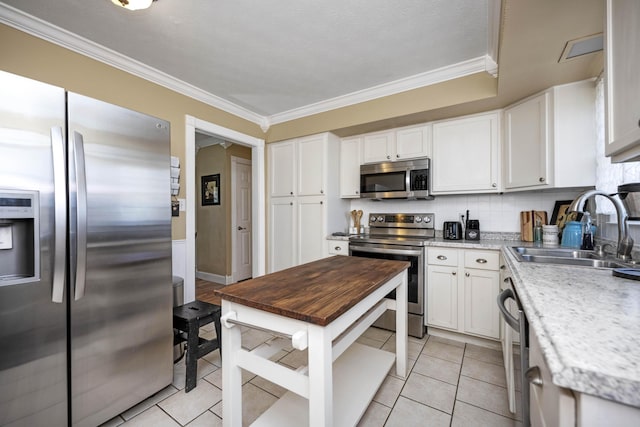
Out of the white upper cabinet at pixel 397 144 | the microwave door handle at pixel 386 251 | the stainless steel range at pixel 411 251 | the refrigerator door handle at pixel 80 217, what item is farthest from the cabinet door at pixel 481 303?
the refrigerator door handle at pixel 80 217

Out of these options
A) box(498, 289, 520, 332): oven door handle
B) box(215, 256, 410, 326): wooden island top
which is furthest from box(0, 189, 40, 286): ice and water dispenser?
box(498, 289, 520, 332): oven door handle

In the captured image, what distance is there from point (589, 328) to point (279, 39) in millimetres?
2328

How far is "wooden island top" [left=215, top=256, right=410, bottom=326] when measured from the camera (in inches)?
40.6

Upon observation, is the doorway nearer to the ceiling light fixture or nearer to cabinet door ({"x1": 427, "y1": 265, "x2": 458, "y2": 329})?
the ceiling light fixture

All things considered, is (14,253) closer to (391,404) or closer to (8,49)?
(8,49)

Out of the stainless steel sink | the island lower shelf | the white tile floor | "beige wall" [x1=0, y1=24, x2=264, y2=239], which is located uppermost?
"beige wall" [x1=0, y1=24, x2=264, y2=239]

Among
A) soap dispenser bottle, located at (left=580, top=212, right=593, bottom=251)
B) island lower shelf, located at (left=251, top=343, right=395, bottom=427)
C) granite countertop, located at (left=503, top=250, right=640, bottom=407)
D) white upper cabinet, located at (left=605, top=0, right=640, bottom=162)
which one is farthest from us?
soap dispenser bottle, located at (left=580, top=212, right=593, bottom=251)

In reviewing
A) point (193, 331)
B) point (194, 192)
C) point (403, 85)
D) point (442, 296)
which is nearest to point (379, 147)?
point (403, 85)

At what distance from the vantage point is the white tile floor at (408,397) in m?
1.54

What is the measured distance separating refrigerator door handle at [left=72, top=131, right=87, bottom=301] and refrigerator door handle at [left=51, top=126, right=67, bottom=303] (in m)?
0.05

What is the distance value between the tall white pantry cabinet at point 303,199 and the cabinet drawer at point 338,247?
85 millimetres

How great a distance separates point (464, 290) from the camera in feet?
7.85

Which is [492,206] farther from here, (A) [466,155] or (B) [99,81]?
(B) [99,81]

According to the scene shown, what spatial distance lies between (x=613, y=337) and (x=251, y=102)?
3378mm
